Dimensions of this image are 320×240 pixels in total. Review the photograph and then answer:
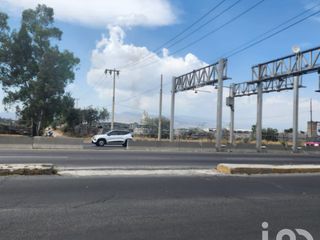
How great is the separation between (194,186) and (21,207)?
4815 mm

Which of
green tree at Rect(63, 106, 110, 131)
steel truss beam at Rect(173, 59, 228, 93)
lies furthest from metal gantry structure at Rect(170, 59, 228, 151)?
green tree at Rect(63, 106, 110, 131)

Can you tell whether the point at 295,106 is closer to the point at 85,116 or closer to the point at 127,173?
the point at 127,173

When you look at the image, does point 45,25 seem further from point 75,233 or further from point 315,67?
point 75,233

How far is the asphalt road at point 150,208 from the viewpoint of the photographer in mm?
6457

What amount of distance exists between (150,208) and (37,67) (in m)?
47.5

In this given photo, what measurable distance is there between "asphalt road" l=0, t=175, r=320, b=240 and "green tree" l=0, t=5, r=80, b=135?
42.1 meters

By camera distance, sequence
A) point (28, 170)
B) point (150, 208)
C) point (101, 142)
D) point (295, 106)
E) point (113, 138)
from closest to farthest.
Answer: point (150, 208) < point (28, 170) < point (101, 142) < point (113, 138) < point (295, 106)

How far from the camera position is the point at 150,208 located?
8141 mm

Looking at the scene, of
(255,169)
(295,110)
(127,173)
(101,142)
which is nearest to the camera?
(127,173)

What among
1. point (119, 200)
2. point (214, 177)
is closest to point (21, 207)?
point (119, 200)

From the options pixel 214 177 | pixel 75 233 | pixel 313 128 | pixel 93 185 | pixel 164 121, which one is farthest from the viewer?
pixel 164 121

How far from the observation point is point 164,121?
344 ft

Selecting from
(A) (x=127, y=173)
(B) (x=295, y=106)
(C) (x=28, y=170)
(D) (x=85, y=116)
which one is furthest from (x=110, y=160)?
(D) (x=85, y=116)

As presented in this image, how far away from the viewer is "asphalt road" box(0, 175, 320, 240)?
6457mm
